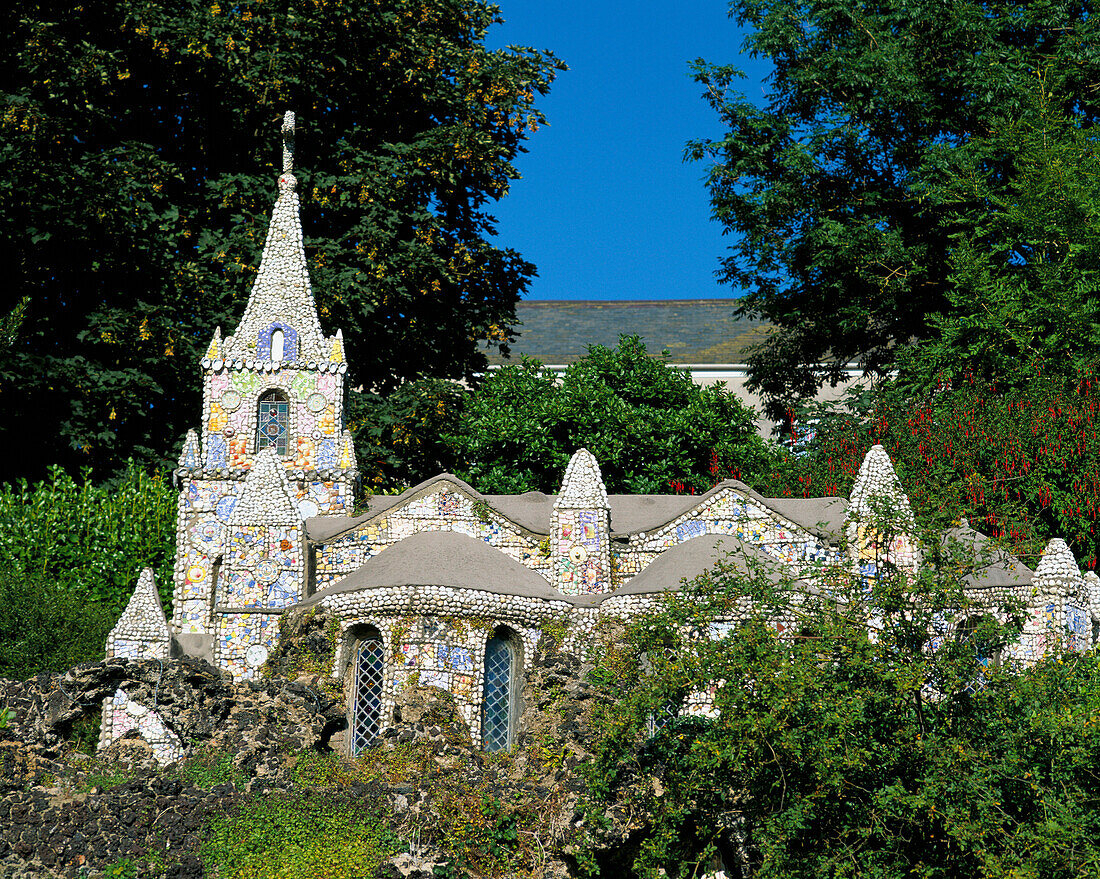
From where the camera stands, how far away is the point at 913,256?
3180 centimetres

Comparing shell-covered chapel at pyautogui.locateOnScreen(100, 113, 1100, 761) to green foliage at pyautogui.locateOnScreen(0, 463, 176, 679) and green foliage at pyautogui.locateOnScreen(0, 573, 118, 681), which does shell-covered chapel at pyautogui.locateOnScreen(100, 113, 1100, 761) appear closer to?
green foliage at pyautogui.locateOnScreen(0, 573, 118, 681)

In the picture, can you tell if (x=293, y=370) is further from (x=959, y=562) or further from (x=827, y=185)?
(x=827, y=185)

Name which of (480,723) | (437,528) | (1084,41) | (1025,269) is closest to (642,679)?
(480,723)

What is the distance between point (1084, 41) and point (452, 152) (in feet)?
50.5

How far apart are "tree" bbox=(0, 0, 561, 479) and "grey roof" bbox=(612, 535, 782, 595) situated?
42.4 feet

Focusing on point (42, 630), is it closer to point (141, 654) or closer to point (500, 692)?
point (141, 654)

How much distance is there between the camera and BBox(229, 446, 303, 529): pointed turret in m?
19.4

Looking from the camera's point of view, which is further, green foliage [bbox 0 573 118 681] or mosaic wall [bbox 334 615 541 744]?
green foliage [bbox 0 573 118 681]

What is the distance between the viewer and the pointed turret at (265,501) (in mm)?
19406

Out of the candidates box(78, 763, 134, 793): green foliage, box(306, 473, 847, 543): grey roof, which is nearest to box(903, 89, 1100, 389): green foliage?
Result: box(306, 473, 847, 543): grey roof

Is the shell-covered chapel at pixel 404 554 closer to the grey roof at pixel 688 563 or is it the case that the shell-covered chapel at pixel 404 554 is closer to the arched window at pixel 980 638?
the grey roof at pixel 688 563

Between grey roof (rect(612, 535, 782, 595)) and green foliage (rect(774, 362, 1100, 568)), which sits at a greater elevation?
green foliage (rect(774, 362, 1100, 568))

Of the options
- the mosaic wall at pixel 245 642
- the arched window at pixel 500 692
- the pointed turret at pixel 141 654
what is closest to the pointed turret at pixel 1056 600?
the arched window at pixel 500 692

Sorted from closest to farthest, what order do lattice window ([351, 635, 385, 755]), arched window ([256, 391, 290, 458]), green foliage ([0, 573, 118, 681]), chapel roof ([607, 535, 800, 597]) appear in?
1. chapel roof ([607, 535, 800, 597])
2. lattice window ([351, 635, 385, 755])
3. green foliage ([0, 573, 118, 681])
4. arched window ([256, 391, 290, 458])
